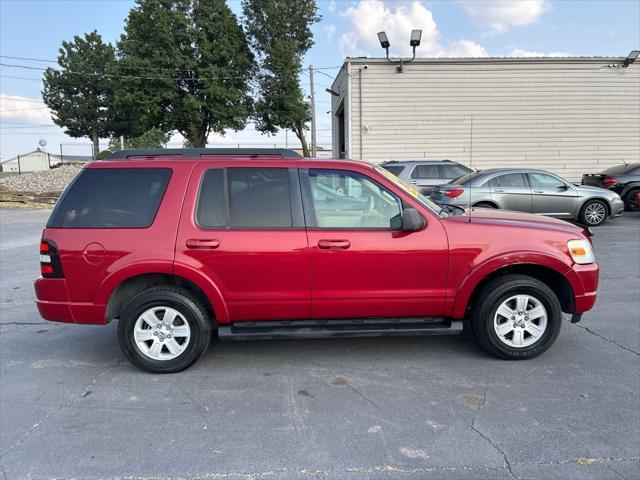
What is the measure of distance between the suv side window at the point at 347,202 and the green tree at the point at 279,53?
2839 cm

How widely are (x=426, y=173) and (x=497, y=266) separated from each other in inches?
339

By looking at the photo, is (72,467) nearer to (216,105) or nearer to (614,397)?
(614,397)

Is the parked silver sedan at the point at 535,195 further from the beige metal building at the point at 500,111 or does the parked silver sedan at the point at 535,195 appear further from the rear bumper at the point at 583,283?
the rear bumper at the point at 583,283

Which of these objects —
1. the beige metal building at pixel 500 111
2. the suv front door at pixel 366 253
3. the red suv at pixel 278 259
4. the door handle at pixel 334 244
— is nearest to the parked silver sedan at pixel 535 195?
the beige metal building at pixel 500 111

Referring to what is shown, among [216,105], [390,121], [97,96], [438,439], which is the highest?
[97,96]

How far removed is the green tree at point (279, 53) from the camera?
105 feet

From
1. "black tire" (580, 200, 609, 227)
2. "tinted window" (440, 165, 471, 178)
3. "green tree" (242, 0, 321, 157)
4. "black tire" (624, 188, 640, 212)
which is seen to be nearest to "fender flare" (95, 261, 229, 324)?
"tinted window" (440, 165, 471, 178)

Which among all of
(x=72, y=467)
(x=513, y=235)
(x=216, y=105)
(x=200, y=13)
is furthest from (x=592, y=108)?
(x=200, y=13)

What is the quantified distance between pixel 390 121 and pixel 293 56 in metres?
18.3

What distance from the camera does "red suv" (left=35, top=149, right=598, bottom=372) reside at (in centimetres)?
372

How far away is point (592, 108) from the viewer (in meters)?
16.9

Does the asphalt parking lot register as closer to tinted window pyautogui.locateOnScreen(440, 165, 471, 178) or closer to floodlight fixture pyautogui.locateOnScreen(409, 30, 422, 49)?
tinted window pyautogui.locateOnScreen(440, 165, 471, 178)

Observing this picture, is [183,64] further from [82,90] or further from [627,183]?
[627,183]

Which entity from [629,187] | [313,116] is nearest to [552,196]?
[629,187]
